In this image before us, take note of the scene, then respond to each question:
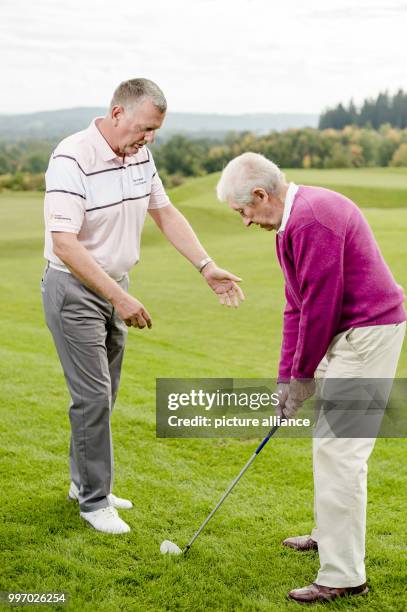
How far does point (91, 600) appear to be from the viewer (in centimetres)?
329

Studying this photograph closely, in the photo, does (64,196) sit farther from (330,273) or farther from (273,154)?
(273,154)

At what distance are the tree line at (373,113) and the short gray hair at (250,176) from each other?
288 feet

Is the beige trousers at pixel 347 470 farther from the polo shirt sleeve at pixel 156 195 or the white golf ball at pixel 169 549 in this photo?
the polo shirt sleeve at pixel 156 195

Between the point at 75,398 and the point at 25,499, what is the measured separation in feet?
2.53

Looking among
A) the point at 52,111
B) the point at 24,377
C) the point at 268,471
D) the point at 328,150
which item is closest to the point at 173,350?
the point at 24,377

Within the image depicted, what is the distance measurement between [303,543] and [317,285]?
149 centimetres

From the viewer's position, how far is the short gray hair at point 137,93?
3592mm

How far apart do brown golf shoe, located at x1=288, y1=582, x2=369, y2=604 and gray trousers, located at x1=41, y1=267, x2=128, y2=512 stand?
46.4 inches

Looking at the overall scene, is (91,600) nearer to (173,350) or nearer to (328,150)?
(173,350)

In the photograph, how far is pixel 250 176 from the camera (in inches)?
122

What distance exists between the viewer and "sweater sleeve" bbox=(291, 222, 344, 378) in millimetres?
2939

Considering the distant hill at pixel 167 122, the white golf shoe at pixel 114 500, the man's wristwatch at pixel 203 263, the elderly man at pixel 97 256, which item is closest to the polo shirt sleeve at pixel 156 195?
the elderly man at pixel 97 256

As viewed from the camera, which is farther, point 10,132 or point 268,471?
point 10,132

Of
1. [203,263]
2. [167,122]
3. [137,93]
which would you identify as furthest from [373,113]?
[137,93]
